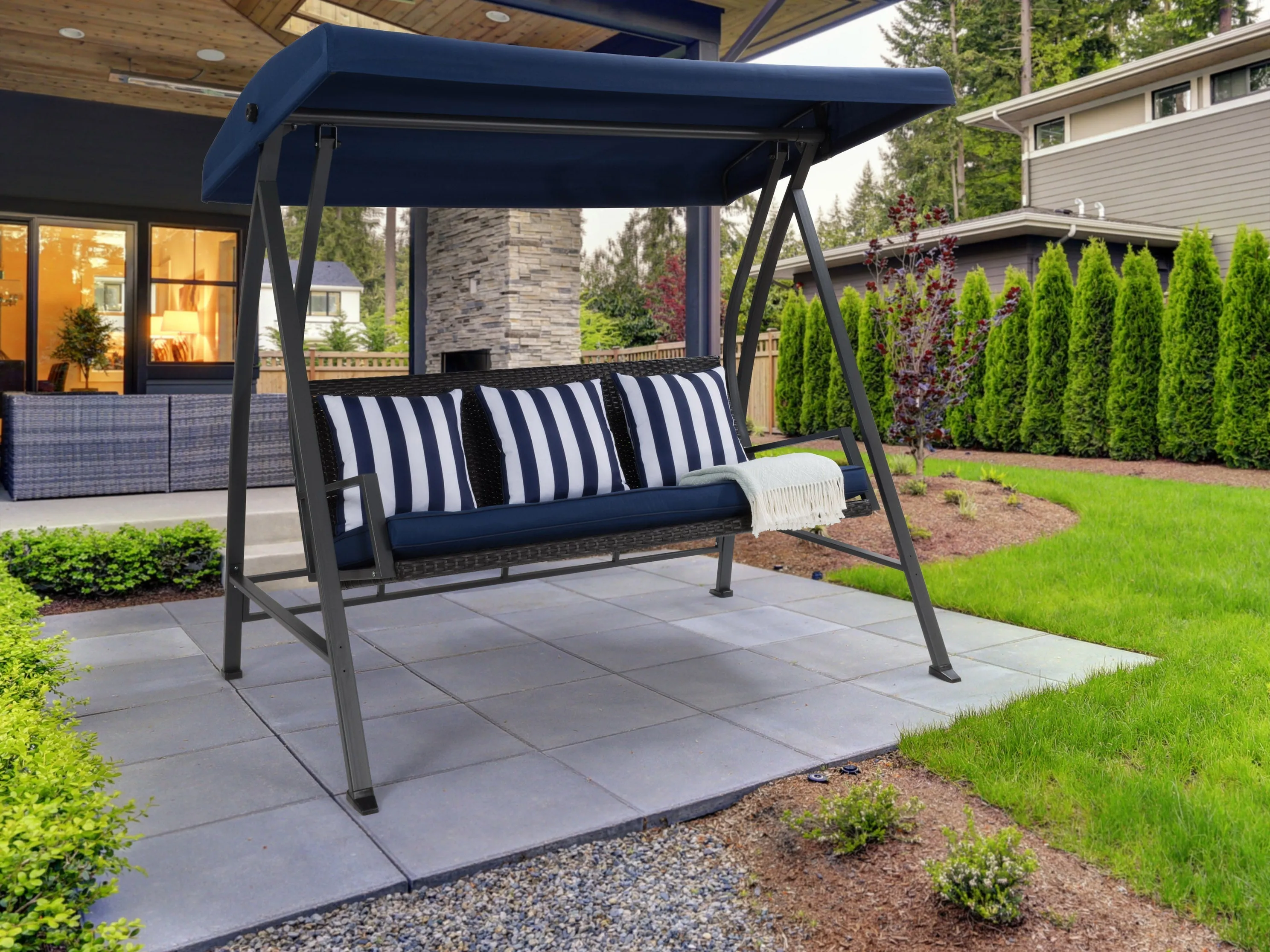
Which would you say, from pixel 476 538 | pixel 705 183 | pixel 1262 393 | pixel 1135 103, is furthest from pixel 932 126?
pixel 476 538

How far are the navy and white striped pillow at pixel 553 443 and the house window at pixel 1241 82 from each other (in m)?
12.9

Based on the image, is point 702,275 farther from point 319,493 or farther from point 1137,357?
point 1137,357

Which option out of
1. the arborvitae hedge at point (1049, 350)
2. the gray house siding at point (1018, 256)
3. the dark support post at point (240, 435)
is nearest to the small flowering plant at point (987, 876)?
the dark support post at point (240, 435)

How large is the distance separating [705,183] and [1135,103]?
12.9m

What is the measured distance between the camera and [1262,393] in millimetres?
7934

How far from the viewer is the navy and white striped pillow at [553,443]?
3322 millimetres

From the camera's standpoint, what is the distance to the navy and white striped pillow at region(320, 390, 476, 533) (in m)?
3.04

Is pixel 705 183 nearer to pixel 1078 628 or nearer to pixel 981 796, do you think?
pixel 1078 628

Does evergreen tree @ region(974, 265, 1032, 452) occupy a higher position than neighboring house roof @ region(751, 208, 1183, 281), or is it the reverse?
neighboring house roof @ region(751, 208, 1183, 281)

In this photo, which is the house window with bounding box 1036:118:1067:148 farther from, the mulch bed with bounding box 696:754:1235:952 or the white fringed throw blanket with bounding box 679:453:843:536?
the mulch bed with bounding box 696:754:1235:952

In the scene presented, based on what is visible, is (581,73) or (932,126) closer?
(581,73)

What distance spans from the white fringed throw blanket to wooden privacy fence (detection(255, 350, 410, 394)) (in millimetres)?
10274

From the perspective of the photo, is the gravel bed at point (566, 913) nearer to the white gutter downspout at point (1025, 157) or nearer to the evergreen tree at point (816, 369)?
the evergreen tree at point (816, 369)

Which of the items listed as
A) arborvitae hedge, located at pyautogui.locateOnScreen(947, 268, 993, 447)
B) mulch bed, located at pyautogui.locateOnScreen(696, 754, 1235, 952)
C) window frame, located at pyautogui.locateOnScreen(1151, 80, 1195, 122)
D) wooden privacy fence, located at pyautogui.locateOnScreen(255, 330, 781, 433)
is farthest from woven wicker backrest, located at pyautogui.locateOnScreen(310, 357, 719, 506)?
window frame, located at pyautogui.locateOnScreen(1151, 80, 1195, 122)
